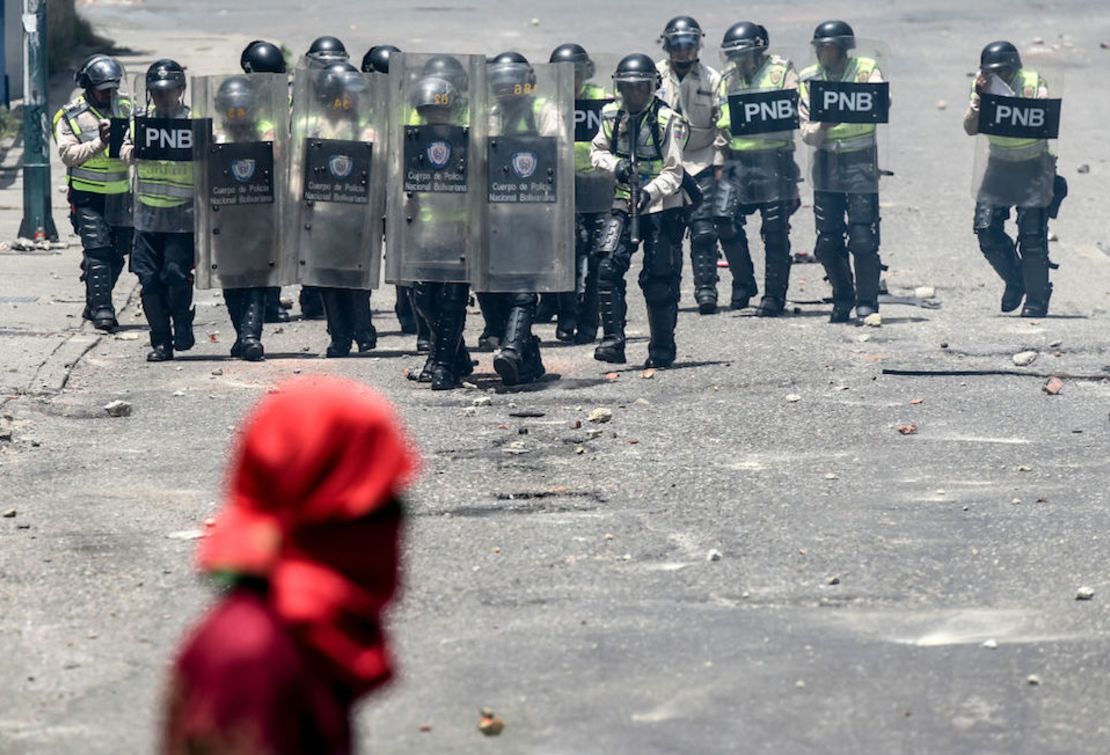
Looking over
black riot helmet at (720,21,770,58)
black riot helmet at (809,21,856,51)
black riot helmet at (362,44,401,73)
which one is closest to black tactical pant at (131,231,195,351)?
black riot helmet at (362,44,401,73)

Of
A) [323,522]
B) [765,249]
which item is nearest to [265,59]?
[765,249]

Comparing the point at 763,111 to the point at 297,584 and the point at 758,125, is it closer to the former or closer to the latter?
the point at 758,125

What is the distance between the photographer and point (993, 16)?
28.1 meters

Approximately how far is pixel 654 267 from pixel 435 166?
1.41 m

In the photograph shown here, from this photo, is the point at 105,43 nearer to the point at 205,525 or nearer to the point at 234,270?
the point at 234,270

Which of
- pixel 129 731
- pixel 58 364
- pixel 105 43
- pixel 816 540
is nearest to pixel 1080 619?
pixel 816 540

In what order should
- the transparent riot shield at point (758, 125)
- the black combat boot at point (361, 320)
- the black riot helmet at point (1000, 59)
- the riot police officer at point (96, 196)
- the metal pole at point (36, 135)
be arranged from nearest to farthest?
the black combat boot at point (361, 320)
the riot police officer at point (96, 196)
the black riot helmet at point (1000, 59)
the transparent riot shield at point (758, 125)
the metal pole at point (36, 135)

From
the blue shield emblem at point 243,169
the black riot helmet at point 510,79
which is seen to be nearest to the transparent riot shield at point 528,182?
the black riot helmet at point 510,79

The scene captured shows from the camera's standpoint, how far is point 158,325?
496 inches

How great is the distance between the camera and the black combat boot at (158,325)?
12.6 meters

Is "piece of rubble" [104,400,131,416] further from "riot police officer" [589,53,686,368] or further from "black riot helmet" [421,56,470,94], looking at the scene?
"riot police officer" [589,53,686,368]

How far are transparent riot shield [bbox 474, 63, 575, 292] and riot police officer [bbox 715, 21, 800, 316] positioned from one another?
2686mm

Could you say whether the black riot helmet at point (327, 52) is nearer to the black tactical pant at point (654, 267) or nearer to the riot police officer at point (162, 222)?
the riot police officer at point (162, 222)

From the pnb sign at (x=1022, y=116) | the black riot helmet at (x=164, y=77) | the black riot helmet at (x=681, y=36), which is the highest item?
the black riot helmet at (x=681, y=36)
